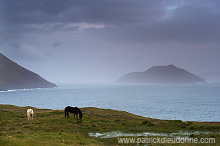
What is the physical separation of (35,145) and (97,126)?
602 inches

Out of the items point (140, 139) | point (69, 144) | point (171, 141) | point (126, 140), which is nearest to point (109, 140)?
point (126, 140)

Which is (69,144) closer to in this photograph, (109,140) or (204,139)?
(109,140)

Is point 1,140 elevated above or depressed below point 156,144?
above

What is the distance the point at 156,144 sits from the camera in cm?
2030

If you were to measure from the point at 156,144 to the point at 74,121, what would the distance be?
63.1 ft

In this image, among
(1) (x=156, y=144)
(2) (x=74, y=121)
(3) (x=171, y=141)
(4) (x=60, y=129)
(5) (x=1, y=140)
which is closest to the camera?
(5) (x=1, y=140)

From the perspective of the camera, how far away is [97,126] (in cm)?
3228

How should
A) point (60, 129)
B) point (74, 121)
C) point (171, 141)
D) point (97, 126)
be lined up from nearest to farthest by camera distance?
point (171, 141) → point (60, 129) → point (97, 126) → point (74, 121)

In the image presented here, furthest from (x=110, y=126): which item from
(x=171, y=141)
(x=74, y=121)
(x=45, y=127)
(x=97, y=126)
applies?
(x=171, y=141)

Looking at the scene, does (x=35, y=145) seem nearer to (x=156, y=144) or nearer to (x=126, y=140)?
(x=126, y=140)

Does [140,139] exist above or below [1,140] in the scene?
below

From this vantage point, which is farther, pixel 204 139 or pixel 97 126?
pixel 97 126

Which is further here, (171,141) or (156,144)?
(171,141)

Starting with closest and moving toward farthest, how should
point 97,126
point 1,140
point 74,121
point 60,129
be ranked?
point 1,140 → point 60,129 → point 97,126 → point 74,121
